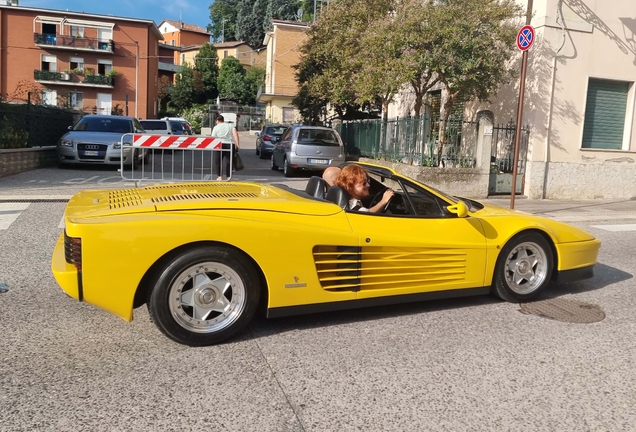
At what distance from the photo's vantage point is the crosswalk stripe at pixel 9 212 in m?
8.09

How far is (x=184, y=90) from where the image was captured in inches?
2518

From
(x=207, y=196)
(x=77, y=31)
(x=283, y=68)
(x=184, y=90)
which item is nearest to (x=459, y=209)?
(x=207, y=196)

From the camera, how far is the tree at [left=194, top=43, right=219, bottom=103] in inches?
2689

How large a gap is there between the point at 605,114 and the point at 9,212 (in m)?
14.5

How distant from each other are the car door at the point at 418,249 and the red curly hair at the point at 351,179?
1.10ft

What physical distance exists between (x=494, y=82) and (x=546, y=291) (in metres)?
9.52

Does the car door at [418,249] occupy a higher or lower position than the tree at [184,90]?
lower

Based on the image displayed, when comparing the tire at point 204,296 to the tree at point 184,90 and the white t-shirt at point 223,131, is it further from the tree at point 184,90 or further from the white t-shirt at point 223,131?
the tree at point 184,90

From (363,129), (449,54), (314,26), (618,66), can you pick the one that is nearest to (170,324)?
(449,54)

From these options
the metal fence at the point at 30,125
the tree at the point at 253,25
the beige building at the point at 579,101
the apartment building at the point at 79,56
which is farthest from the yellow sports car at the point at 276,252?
the tree at the point at 253,25

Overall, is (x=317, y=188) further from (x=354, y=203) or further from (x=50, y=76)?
(x=50, y=76)

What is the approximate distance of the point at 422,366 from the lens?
3.79 meters

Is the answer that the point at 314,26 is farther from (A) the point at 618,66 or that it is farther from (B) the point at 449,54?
(A) the point at 618,66

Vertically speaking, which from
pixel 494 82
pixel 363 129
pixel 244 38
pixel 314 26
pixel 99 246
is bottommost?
pixel 99 246
